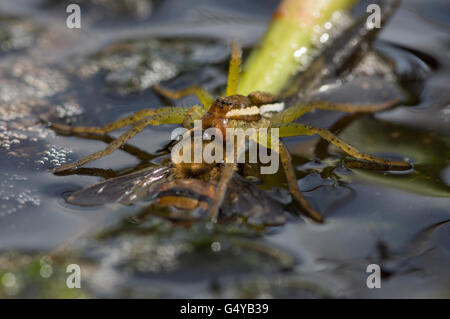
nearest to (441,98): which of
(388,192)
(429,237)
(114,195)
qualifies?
(388,192)

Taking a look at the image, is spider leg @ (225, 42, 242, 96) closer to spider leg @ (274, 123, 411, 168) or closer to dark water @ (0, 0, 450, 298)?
dark water @ (0, 0, 450, 298)

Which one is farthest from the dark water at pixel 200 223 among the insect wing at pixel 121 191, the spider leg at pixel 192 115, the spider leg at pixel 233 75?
the spider leg at pixel 233 75

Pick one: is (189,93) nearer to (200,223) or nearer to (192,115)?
(192,115)

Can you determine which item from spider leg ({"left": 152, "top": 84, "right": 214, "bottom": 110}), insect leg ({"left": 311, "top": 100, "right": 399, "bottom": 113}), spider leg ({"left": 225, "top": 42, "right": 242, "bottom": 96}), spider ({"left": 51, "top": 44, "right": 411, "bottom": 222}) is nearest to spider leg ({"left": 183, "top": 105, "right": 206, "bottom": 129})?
spider ({"left": 51, "top": 44, "right": 411, "bottom": 222})

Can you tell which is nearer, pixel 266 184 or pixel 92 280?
pixel 92 280

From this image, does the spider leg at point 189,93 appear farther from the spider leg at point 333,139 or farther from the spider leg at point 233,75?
the spider leg at point 333,139

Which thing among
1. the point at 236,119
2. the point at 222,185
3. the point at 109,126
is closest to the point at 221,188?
the point at 222,185
